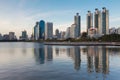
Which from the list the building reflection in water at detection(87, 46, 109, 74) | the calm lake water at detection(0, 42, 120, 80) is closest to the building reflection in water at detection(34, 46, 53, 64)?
the calm lake water at detection(0, 42, 120, 80)

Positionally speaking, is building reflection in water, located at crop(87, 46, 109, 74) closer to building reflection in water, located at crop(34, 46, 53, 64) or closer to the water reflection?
the water reflection

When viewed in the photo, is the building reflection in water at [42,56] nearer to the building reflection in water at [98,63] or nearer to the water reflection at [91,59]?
the water reflection at [91,59]

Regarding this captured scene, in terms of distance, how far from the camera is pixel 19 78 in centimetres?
2802

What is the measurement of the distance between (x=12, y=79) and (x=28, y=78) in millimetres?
2218

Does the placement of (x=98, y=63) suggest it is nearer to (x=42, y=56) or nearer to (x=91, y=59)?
(x=91, y=59)

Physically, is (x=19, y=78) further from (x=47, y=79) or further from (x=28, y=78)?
(x=47, y=79)

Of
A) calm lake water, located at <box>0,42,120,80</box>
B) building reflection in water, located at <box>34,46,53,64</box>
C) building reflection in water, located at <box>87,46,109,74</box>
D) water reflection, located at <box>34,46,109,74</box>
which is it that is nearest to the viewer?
calm lake water, located at <box>0,42,120,80</box>

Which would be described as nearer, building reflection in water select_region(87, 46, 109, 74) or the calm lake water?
the calm lake water

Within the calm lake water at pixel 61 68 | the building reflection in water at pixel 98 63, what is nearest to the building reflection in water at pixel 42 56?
the calm lake water at pixel 61 68

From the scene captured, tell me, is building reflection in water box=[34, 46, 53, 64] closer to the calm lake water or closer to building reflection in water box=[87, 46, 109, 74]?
the calm lake water

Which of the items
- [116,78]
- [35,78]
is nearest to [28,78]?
[35,78]

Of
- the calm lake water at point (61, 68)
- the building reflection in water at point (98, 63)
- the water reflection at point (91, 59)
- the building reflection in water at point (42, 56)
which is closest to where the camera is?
the calm lake water at point (61, 68)

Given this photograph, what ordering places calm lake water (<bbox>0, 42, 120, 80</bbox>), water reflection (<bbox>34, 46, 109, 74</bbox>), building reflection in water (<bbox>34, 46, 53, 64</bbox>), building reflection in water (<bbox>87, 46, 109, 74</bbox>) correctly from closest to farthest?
calm lake water (<bbox>0, 42, 120, 80</bbox>), building reflection in water (<bbox>87, 46, 109, 74</bbox>), water reflection (<bbox>34, 46, 109, 74</bbox>), building reflection in water (<bbox>34, 46, 53, 64</bbox>)

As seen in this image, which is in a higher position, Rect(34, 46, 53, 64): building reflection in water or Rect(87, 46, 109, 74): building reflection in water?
Rect(87, 46, 109, 74): building reflection in water
